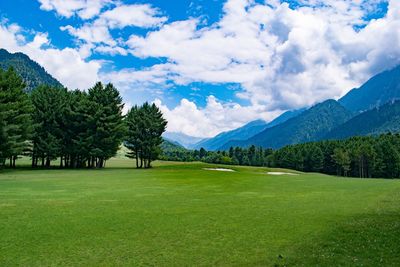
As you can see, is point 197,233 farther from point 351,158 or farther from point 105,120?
point 351,158

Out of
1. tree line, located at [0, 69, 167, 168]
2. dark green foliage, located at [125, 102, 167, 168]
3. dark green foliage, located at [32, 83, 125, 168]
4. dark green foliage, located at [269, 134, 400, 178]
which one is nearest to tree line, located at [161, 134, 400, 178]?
dark green foliage, located at [269, 134, 400, 178]

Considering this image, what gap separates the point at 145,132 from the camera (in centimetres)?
8562

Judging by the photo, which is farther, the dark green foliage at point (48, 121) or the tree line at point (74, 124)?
the tree line at point (74, 124)

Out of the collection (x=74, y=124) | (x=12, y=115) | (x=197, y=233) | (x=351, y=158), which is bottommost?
(x=197, y=233)

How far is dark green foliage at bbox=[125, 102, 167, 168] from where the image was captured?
277 feet

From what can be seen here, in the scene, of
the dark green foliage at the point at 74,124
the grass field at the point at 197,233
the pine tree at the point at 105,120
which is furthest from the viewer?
the pine tree at the point at 105,120

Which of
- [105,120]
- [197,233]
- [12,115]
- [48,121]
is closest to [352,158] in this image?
[105,120]

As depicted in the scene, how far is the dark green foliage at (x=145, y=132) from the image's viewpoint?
8438 centimetres

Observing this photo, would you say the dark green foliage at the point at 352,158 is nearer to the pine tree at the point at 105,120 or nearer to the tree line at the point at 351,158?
the tree line at the point at 351,158

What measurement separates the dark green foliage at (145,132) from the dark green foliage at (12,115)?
2564 cm

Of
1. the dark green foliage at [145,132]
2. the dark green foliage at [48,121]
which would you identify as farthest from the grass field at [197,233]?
the dark green foliage at [145,132]

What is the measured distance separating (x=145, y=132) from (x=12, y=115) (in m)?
33.7

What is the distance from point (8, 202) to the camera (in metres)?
23.4

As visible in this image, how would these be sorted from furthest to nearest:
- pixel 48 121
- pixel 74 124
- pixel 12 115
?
pixel 74 124
pixel 48 121
pixel 12 115
